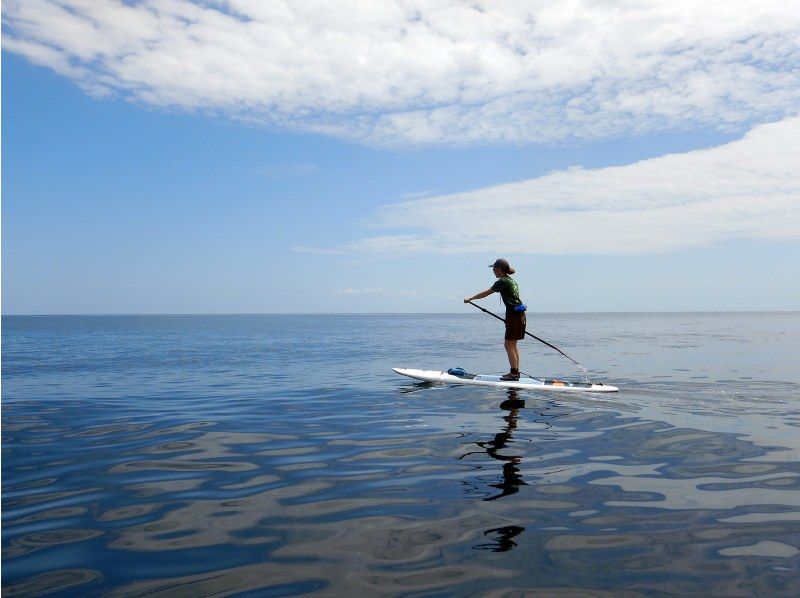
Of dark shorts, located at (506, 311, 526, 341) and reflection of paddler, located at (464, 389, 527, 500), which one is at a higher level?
dark shorts, located at (506, 311, 526, 341)

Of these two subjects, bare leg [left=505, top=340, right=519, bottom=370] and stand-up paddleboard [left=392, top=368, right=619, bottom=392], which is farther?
bare leg [left=505, top=340, right=519, bottom=370]

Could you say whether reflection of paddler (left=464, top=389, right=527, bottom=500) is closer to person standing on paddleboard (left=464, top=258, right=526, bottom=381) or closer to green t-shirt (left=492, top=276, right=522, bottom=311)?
person standing on paddleboard (left=464, top=258, right=526, bottom=381)

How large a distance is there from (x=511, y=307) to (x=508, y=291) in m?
0.48

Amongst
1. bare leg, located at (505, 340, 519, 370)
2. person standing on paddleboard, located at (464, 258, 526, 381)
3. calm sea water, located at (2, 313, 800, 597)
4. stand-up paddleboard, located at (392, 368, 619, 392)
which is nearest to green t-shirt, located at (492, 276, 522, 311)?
person standing on paddleboard, located at (464, 258, 526, 381)

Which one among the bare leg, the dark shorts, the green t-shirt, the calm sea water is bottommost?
the calm sea water

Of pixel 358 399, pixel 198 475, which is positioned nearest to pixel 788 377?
pixel 358 399

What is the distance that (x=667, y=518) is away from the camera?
220 inches

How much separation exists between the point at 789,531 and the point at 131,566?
20.5ft

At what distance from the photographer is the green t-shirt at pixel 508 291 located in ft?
51.3

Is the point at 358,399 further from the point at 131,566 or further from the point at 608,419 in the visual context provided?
the point at 131,566

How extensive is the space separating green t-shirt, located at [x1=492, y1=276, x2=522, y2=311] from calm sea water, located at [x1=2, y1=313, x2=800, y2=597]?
313cm

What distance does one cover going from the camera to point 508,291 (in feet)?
51.4

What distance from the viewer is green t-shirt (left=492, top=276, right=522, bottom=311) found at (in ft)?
51.3

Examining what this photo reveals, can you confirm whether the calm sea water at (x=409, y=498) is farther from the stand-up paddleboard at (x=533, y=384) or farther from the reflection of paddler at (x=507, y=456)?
the stand-up paddleboard at (x=533, y=384)
